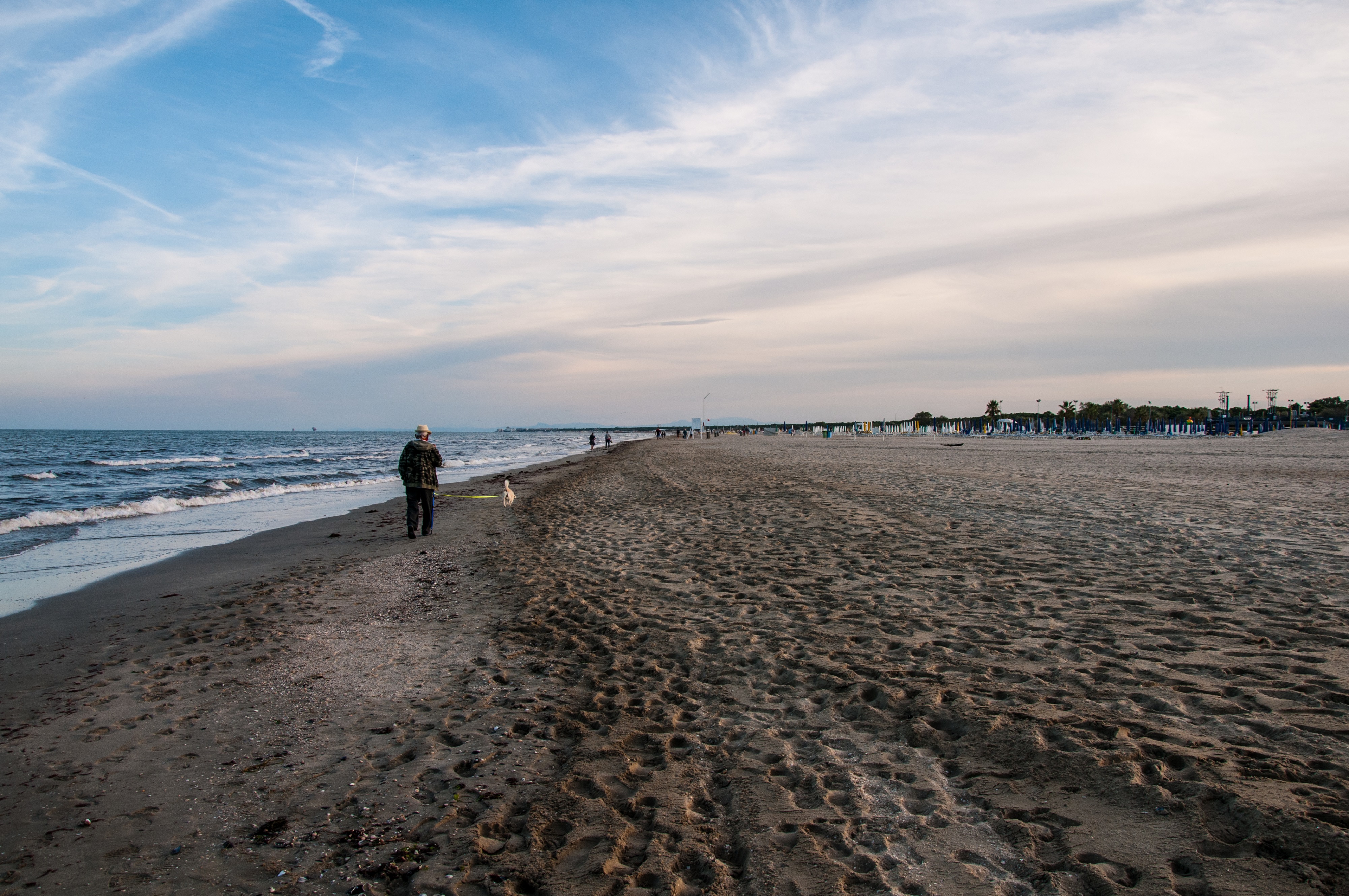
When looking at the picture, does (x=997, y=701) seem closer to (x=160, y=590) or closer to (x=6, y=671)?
(x=6, y=671)

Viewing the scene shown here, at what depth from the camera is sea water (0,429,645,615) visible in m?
10.8

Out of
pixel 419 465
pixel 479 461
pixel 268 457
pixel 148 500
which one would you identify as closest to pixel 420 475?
pixel 419 465

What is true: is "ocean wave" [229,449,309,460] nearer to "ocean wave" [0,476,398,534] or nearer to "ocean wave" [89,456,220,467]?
"ocean wave" [89,456,220,467]

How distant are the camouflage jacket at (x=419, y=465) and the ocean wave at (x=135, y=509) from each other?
965 centimetres

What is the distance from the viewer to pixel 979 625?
5734 millimetres

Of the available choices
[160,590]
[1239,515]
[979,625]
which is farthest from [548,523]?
[1239,515]

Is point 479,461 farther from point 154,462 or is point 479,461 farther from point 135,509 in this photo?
point 135,509

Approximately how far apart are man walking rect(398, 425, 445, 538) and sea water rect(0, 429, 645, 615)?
158 inches

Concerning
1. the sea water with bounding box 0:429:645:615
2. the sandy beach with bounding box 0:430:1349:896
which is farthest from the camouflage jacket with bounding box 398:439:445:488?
the sea water with bounding box 0:429:645:615

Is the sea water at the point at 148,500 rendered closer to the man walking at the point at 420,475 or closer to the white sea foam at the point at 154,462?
the white sea foam at the point at 154,462

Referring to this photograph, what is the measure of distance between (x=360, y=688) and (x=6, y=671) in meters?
3.39

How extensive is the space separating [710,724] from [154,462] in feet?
165

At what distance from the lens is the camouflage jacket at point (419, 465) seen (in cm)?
1192

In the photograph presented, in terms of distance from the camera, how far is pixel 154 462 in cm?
4169
